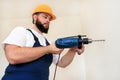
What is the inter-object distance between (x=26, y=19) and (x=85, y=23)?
0.63 meters

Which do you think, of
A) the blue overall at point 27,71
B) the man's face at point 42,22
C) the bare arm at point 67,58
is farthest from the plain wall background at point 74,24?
the blue overall at point 27,71

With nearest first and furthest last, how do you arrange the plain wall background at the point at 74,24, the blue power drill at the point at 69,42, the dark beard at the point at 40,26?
1. the blue power drill at the point at 69,42
2. the dark beard at the point at 40,26
3. the plain wall background at the point at 74,24

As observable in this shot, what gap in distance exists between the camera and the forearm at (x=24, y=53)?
1.36m

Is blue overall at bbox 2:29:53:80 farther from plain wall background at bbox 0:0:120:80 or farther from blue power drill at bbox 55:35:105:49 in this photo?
plain wall background at bbox 0:0:120:80

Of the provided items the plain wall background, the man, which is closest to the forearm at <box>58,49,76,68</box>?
the man

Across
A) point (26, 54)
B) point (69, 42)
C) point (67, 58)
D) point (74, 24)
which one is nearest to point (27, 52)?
point (26, 54)

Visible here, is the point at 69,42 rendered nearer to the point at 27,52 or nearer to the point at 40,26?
the point at 27,52

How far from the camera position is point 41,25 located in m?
1.65

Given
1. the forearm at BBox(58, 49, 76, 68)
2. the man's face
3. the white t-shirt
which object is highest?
the man's face

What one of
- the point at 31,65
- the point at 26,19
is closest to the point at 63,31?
the point at 26,19

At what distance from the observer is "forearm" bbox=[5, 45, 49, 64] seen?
1.36 m

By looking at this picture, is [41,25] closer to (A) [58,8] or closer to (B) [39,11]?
(B) [39,11]

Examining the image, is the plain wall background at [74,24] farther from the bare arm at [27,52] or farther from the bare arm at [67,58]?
the bare arm at [27,52]

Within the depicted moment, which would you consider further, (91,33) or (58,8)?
(58,8)
